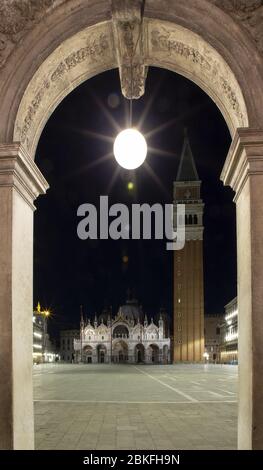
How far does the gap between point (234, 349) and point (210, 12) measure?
92.9m

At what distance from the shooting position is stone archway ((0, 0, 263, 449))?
5.46 metres

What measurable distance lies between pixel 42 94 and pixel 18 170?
1182mm

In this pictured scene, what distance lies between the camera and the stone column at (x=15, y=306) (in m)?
5.46

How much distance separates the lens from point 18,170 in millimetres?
5883

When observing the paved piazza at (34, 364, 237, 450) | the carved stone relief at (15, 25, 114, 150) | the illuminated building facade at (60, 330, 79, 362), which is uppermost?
the carved stone relief at (15, 25, 114, 150)

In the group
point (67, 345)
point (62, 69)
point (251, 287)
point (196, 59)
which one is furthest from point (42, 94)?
point (67, 345)

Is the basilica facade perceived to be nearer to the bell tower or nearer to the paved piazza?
the bell tower

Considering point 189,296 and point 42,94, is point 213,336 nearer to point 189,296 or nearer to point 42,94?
point 189,296

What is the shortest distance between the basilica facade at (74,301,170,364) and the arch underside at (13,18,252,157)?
112 meters

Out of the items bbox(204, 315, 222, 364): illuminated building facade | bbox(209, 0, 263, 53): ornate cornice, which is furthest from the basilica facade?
bbox(209, 0, 263, 53): ornate cornice

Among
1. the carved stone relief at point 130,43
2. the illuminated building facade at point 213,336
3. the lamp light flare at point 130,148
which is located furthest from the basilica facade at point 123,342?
the lamp light flare at point 130,148

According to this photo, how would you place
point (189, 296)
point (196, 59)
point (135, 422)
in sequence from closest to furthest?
1. point (196, 59)
2. point (135, 422)
3. point (189, 296)

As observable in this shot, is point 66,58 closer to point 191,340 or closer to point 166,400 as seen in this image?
point 166,400

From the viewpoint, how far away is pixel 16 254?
583cm
